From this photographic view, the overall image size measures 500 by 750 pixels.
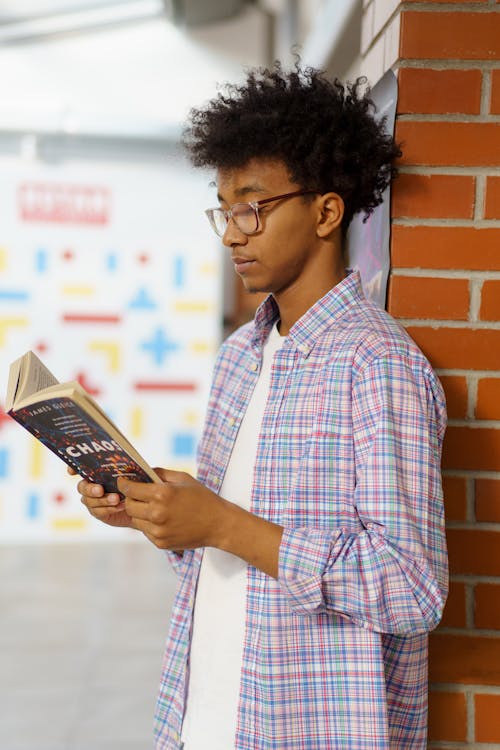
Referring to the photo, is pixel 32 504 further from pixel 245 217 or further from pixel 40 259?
pixel 245 217

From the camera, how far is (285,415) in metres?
1.31

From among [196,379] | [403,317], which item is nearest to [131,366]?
[196,379]

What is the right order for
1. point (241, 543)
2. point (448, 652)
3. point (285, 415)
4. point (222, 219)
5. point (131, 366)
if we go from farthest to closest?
point (131, 366) < point (448, 652) < point (222, 219) < point (285, 415) < point (241, 543)

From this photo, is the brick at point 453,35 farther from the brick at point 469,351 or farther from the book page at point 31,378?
the book page at point 31,378

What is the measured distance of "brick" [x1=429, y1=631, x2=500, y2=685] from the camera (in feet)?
4.93

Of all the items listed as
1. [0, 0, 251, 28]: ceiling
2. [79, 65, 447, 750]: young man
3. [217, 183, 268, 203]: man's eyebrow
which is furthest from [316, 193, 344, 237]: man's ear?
[0, 0, 251, 28]: ceiling

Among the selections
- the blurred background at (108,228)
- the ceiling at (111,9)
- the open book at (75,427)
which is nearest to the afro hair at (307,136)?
the open book at (75,427)

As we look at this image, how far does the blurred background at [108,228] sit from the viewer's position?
5930mm

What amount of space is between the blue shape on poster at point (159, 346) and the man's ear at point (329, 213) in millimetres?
4802

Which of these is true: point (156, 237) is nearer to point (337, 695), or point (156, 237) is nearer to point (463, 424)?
point (463, 424)

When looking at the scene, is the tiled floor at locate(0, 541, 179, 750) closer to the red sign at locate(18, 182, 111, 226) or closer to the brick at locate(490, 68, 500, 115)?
the red sign at locate(18, 182, 111, 226)

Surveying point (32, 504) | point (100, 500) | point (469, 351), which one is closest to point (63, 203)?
point (32, 504)

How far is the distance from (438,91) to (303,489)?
31.7 inches

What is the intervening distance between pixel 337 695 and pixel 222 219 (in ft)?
2.53
